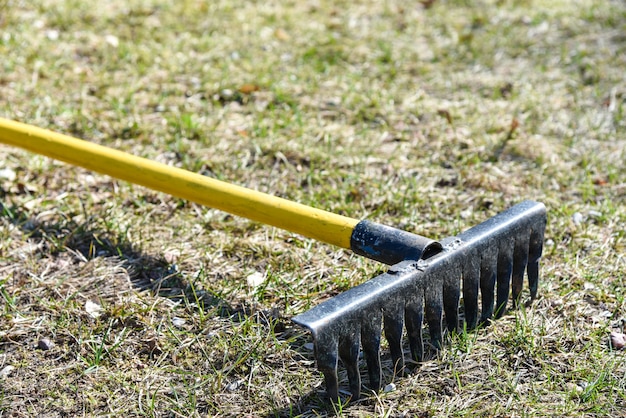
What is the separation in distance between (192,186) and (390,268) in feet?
3.08

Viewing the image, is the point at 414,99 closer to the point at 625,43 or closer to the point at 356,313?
the point at 625,43

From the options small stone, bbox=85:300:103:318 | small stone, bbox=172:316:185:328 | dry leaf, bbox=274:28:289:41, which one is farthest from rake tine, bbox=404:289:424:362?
dry leaf, bbox=274:28:289:41

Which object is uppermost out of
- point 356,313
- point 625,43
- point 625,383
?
point 625,43

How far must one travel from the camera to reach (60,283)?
3072mm

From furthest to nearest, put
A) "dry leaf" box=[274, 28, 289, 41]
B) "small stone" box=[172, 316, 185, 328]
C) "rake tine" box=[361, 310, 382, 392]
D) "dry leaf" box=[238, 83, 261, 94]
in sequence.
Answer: "dry leaf" box=[274, 28, 289, 41]
"dry leaf" box=[238, 83, 261, 94]
"small stone" box=[172, 316, 185, 328]
"rake tine" box=[361, 310, 382, 392]

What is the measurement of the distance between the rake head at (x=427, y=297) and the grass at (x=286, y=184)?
4.7 inches

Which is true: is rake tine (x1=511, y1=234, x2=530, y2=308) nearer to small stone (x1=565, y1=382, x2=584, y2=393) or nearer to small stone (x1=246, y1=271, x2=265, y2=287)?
small stone (x1=565, y1=382, x2=584, y2=393)

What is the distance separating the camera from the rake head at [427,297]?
2311mm

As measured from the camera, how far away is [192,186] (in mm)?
2994

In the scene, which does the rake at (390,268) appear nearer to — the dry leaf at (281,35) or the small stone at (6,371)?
the small stone at (6,371)

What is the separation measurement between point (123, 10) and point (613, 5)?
388cm

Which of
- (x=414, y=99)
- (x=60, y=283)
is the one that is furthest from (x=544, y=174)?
(x=60, y=283)

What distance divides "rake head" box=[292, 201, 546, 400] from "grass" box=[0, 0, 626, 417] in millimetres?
120

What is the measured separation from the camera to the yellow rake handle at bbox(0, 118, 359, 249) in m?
2.77
